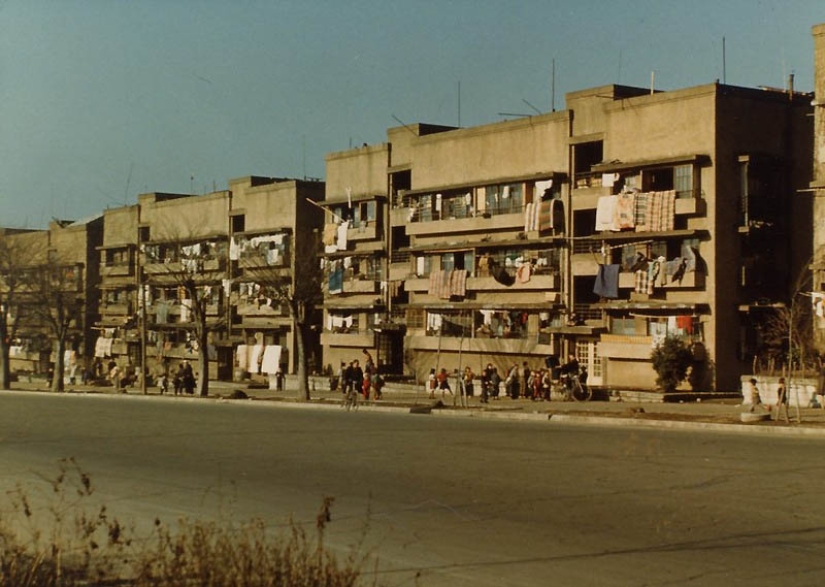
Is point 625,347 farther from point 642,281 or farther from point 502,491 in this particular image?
point 502,491

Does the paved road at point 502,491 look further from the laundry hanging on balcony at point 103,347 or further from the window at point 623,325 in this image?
the laundry hanging on balcony at point 103,347

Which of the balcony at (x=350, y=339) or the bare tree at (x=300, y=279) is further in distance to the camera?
the balcony at (x=350, y=339)

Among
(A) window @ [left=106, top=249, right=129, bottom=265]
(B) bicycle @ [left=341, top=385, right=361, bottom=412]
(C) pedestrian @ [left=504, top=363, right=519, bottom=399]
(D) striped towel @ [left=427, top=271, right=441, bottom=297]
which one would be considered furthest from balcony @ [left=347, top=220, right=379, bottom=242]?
(A) window @ [left=106, top=249, right=129, bottom=265]

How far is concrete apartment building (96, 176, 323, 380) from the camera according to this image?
72750 mm

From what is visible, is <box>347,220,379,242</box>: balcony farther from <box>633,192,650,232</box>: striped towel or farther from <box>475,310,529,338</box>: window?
<box>633,192,650,232</box>: striped towel

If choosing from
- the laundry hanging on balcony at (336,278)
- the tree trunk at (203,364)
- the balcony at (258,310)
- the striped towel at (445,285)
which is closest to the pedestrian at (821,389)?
the striped towel at (445,285)

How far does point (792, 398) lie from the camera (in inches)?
1490

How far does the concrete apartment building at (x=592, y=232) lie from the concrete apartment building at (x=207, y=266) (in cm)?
726

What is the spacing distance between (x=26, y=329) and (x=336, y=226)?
40.4 metres

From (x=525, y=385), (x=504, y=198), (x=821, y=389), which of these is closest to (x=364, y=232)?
(x=504, y=198)

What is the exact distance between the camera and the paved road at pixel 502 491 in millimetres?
10547

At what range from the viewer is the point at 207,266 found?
261 feet

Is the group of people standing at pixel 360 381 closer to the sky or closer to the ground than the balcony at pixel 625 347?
closer to the ground

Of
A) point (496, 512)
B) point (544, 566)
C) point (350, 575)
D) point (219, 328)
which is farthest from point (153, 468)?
point (219, 328)
